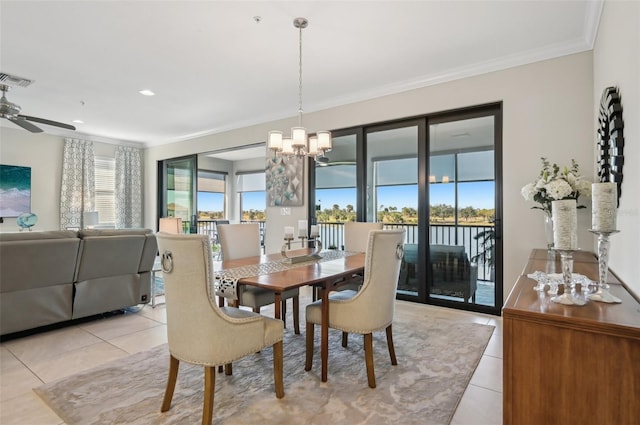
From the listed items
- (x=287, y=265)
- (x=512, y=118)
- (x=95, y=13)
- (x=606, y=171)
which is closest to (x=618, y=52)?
(x=606, y=171)

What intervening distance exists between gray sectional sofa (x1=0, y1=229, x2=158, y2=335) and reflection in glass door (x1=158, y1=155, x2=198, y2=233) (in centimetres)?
328

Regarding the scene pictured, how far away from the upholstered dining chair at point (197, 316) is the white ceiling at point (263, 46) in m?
1.93

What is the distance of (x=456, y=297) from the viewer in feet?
12.7

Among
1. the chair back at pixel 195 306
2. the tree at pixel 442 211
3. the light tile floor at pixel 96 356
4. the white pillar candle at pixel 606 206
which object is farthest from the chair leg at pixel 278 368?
the tree at pixel 442 211

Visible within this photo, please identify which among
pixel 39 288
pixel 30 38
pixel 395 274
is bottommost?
pixel 39 288

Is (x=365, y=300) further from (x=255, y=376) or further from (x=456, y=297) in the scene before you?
(x=456, y=297)

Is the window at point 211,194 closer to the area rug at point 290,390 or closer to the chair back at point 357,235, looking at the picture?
the chair back at point 357,235

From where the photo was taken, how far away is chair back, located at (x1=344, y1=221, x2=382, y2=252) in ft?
A: 11.5

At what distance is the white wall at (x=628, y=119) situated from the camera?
1509mm

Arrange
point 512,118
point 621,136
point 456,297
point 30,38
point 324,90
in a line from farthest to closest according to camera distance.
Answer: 1. point 324,90
2. point 456,297
3. point 512,118
4. point 30,38
5. point 621,136

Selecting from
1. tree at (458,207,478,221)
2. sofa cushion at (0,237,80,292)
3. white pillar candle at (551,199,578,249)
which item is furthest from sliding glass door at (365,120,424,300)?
sofa cushion at (0,237,80,292)

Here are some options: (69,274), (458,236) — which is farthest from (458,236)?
(69,274)

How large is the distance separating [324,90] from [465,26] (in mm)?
1896

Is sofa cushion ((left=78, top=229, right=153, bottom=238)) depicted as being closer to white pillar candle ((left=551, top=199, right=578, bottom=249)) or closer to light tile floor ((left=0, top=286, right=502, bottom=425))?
light tile floor ((left=0, top=286, right=502, bottom=425))
